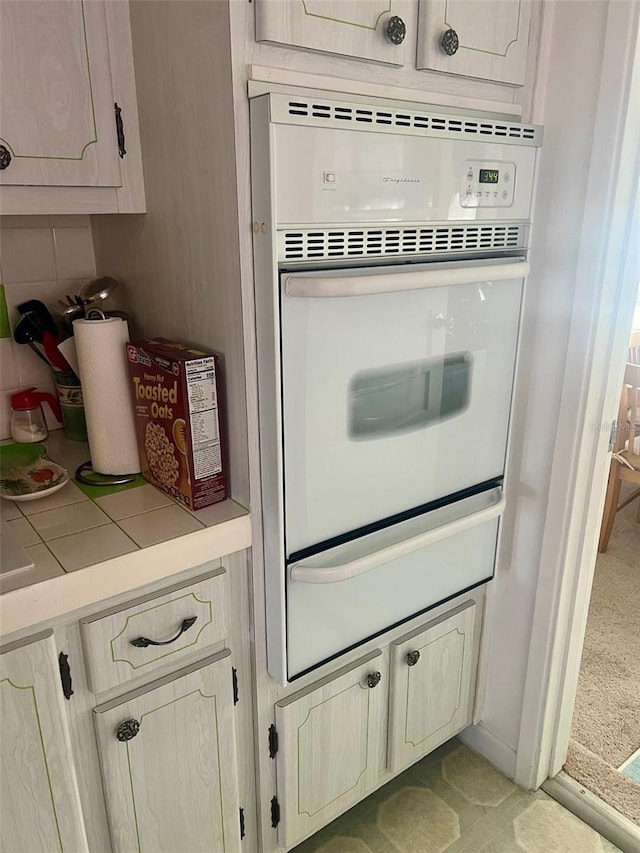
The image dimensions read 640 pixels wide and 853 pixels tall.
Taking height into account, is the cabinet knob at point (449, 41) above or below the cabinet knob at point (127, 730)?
above

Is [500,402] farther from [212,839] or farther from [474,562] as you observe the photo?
[212,839]

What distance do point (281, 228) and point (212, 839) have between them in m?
1.15

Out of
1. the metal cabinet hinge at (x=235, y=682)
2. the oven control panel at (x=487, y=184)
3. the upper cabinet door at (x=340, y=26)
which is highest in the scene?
the upper cabinet door at (x=340, y=26)

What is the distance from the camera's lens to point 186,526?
1.11 metres

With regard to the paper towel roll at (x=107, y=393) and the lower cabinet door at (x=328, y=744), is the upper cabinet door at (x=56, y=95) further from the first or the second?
the lower cabinet door at (x=328, y=744)

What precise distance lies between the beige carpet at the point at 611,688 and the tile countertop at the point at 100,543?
49.5 inches

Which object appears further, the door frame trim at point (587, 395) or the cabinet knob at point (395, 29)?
the door frame trim at point (587, 395)

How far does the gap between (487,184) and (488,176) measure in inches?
0.5

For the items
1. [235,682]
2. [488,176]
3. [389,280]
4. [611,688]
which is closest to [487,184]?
[488,176]

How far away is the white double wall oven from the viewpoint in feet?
3.29

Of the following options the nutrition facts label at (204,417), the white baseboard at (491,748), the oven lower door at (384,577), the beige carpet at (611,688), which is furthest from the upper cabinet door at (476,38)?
the beige carpet at (611,688)

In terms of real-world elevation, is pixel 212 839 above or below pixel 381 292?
below

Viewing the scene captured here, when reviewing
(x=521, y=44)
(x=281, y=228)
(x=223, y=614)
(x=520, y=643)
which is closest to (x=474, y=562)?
(x=520, y=643)

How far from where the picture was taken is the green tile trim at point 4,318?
1430 mm
